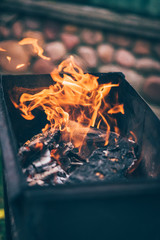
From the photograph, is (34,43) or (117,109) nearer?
(117,109)

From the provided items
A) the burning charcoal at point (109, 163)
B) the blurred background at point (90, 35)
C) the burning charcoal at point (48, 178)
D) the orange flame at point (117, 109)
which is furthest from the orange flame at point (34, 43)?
the burning charcoal at point (48, 178)

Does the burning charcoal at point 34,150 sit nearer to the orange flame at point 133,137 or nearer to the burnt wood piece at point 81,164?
the burnt wood piece at point 81,164

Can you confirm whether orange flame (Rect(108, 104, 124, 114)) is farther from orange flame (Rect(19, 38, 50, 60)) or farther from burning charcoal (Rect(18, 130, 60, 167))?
orange flame (Rect(19, 38, 50, 60))

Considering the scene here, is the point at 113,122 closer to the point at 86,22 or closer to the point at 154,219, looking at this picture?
the point at 154,219

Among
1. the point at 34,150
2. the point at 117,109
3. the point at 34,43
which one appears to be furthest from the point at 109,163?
the point at 34,43

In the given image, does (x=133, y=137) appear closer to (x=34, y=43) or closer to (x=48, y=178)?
(x=48, y=178)

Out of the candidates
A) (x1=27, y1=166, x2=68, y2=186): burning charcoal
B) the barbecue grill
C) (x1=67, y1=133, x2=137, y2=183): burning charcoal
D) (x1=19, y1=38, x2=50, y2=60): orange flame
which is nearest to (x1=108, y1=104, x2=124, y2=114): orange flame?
(x1=67, y1=133, x2=137, y2=183): burning charcoal
